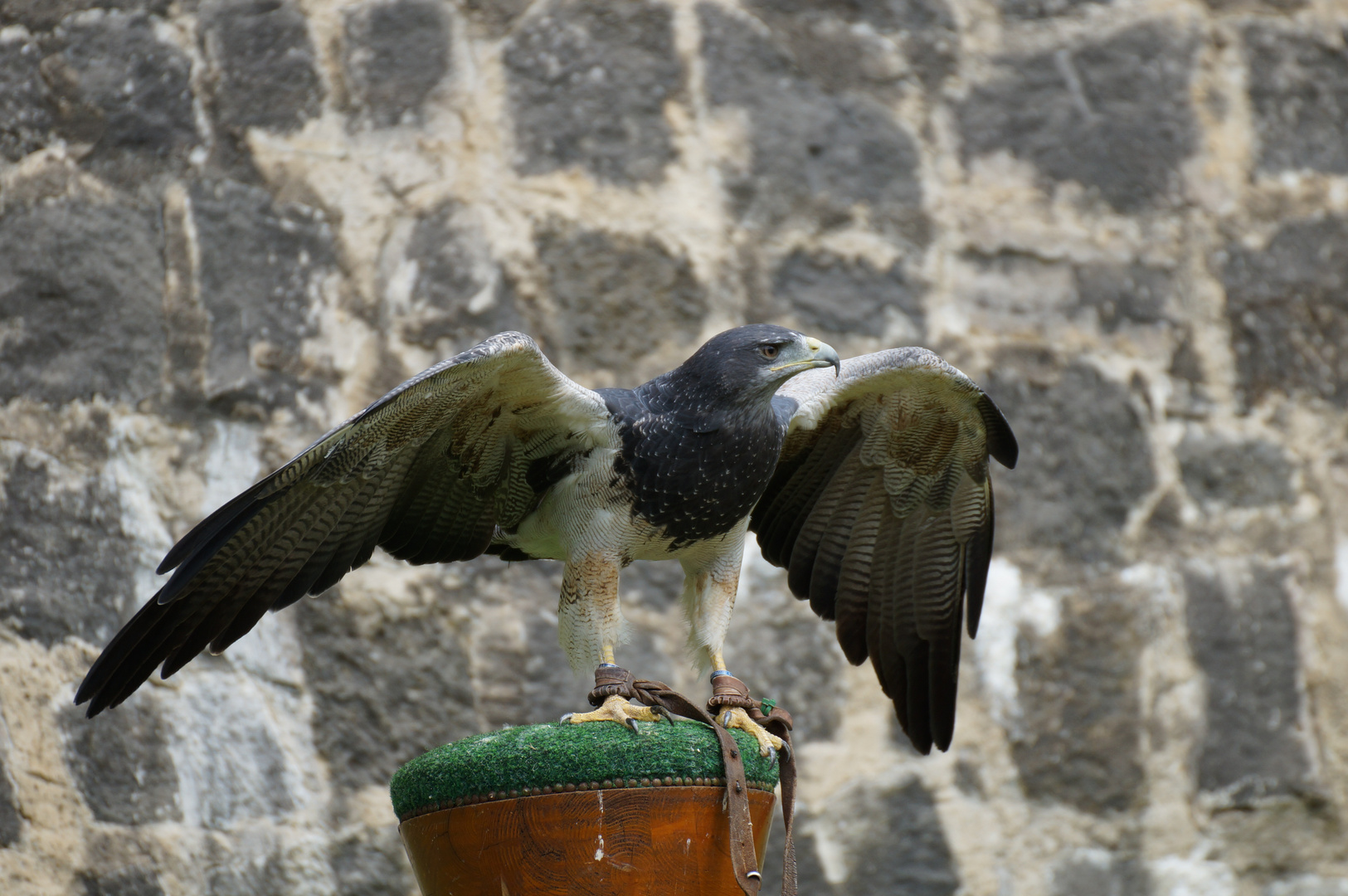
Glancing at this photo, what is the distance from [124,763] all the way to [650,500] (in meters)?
1.63

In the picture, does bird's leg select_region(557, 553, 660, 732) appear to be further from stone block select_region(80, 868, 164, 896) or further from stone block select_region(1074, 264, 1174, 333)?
stone block select_region(1074, 264, 1174, 333)

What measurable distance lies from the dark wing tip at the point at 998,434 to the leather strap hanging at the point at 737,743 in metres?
0.87

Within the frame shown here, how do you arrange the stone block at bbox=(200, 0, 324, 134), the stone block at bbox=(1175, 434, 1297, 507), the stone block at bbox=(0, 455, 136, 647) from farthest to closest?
the stone block at bbox=(1175, 434, 1297, 507), the stone block at bbox=(200, 0, 324, 134), the stone block at bbox=(0, 455, 136, 647)

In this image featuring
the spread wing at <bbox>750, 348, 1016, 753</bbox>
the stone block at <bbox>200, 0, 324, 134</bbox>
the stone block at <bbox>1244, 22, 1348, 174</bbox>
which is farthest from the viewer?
the stone block at <bbox>1244, 22, 1348, 174</bbox>

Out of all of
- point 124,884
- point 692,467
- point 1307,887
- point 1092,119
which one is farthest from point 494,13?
point 1307,887

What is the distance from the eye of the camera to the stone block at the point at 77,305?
337cm

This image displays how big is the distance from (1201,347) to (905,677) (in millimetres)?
1630

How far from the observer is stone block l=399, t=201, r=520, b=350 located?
356cm

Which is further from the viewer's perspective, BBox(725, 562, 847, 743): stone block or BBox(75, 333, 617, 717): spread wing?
BBox(725, 562, 847, 743): stone block

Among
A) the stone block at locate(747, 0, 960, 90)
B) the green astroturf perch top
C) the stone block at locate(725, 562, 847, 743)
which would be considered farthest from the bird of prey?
the stone block at locate(747, 0, 960, 90)

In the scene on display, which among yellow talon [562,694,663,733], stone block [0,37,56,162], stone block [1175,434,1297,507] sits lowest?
stone block [1175,434,1297,507]

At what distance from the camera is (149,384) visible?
134 inches

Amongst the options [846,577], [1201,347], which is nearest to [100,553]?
[846,577]

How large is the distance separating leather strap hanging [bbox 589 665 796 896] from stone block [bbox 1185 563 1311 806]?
1835 mm
